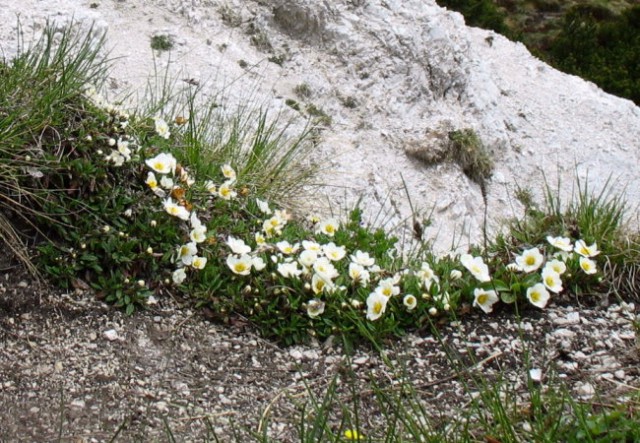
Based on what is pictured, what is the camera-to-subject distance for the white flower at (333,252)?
11.8ft

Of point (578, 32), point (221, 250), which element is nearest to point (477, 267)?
point (221, 250)

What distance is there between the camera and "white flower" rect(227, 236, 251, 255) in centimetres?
352

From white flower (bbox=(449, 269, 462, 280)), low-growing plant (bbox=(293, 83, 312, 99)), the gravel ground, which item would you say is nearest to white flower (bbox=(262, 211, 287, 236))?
the gravel ground

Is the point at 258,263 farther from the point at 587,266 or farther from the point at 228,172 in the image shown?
the point at 587,266

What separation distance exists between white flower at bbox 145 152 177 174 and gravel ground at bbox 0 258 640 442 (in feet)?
1.99

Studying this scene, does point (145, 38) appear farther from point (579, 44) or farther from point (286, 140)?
point (579, 44)

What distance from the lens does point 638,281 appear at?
3.83 m

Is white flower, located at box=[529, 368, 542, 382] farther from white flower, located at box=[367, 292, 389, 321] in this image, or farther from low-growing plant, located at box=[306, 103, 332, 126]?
low-growing plant, located at box=[306, 103, 332, 126]

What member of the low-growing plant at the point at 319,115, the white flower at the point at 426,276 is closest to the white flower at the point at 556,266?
the white flower at the point at 426,276

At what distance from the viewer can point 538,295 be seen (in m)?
3.52

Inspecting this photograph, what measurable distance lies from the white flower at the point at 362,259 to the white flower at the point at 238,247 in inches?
18.7

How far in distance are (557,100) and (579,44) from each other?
367cm

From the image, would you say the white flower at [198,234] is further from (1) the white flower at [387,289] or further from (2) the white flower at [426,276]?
(2) the white flower at [426,276]

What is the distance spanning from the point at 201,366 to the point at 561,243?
1752 millimetres
